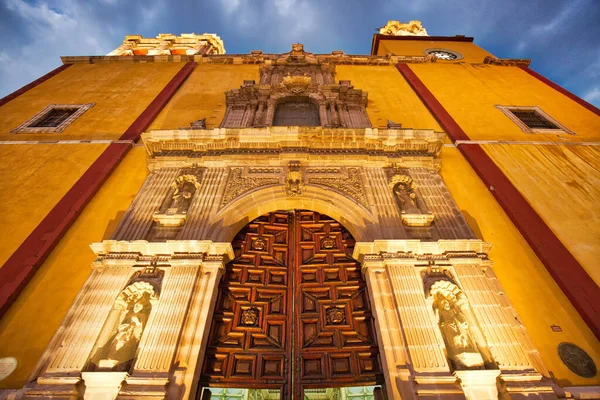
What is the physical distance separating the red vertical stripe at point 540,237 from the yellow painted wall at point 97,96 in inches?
340

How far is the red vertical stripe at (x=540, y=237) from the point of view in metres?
4.78

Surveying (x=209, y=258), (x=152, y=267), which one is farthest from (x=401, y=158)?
(x=152, y=267)

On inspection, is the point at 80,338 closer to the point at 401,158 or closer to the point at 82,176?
the point at 82,176

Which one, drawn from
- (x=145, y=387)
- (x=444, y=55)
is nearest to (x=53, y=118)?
(x=145, y=387)

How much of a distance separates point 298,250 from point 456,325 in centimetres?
273

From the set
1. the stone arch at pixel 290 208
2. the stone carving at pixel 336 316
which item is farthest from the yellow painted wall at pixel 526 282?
the stone carving at pixel 336 316

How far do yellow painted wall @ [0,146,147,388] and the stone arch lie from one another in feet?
7.02

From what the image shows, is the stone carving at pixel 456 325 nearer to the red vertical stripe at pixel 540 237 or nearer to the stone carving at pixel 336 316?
the stone carving at pixel 336 316

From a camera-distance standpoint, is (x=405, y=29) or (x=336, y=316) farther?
(x=405, y=29)

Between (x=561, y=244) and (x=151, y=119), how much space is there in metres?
9.50

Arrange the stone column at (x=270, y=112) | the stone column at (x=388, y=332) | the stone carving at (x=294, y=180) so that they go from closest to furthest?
the stone column at (x=388, y=332) → the stone carving at (x=294, y=180) → the stone column at (x=270, y=112)

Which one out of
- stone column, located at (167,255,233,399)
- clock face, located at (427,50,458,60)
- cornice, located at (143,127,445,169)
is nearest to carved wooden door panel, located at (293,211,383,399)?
stone column, located at (167,255,233,399)

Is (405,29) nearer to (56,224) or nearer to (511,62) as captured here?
(511,62)

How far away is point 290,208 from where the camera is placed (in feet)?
20.8
